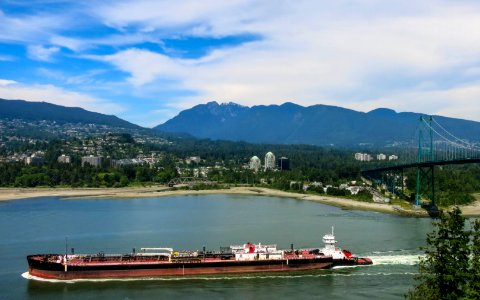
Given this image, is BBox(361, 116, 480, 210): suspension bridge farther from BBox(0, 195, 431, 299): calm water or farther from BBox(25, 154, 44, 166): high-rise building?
BBox(25, 154, 44, 166): high-rise building

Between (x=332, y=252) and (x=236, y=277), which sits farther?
(x=332, y=252)

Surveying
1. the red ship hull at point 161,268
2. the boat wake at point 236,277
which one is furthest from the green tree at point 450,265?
the red ship hull at point 161,268

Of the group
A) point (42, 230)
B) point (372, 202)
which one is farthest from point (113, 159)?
point (42, 230)

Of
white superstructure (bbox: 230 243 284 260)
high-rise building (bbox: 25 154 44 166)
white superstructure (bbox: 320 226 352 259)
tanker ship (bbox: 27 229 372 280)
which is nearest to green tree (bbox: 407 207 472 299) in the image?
tanker ship (bbox: 27 229 372 280)

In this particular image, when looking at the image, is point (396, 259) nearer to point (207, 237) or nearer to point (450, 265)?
point (207, 237)

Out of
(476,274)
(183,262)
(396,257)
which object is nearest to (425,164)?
(396,257)

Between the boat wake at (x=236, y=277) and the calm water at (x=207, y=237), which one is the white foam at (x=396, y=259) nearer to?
the calm water at (x=207, y=237)
